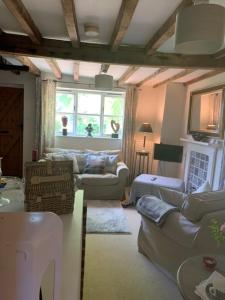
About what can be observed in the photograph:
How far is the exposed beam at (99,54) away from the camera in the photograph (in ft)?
10.1

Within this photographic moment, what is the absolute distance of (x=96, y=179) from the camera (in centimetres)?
486

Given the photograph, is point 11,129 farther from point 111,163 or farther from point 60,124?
point 111,163

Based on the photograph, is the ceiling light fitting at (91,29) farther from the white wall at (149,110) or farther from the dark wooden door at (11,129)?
the dark wooden door at (11,129)

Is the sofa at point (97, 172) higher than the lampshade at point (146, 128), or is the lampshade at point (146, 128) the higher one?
the lampshade at point (146, 128)

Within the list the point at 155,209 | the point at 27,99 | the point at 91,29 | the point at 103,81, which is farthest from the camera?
the point at 27,99

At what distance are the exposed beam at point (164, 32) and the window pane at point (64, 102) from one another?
312 centimetres

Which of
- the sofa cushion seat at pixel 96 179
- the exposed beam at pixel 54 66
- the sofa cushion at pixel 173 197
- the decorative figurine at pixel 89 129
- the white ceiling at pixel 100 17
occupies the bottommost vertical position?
the sofa cushion seat at pixel 96 179

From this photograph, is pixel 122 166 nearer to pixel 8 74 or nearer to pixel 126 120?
pixel 126 120

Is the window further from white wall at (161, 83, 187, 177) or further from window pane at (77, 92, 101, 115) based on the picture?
white wall at (161, 83, 187, 177)

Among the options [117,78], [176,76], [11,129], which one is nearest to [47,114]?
[11,129]

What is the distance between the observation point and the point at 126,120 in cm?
580

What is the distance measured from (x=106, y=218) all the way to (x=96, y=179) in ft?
3.31

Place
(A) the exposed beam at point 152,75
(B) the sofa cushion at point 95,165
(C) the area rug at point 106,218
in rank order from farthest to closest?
(B) the sofa cushion at point 95,165 → (A) the exposed beam at point 152,75 → (C) the area rug at point 106,218

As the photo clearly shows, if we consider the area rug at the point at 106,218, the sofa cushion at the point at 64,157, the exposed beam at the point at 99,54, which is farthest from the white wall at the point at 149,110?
the exposed beam at the point at 99,54
